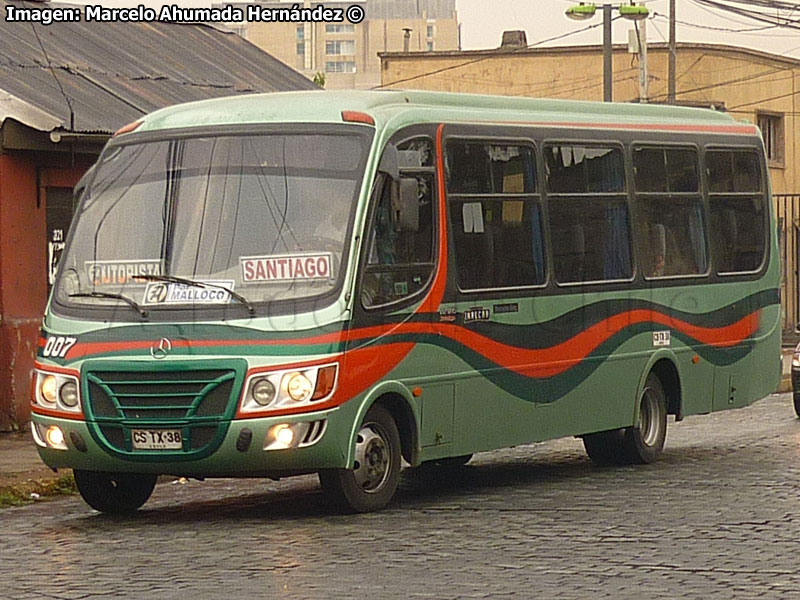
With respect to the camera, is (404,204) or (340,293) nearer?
(340,293)

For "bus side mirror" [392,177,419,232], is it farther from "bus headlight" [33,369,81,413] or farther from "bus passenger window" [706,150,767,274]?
"bus passenger window" [706,150,767,274]

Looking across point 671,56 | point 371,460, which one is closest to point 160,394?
point 371,460

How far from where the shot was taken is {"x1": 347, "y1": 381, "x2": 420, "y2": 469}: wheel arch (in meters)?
11.7

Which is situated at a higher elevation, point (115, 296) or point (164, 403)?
point (115, 296)

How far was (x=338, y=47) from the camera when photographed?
596 feet

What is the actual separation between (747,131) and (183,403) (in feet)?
23.6

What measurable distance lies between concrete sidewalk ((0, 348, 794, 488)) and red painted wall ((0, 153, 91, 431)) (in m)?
0.40

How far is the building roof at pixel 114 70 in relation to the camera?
58.4 feet

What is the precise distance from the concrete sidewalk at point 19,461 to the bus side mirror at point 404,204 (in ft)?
12.4

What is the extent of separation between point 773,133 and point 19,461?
36.1m

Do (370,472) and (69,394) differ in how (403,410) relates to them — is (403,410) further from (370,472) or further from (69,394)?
(69,394)

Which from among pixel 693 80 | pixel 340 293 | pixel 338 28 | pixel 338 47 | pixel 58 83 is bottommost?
pixel 340 293

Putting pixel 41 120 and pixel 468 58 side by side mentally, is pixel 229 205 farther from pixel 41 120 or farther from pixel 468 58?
pixel 468 58

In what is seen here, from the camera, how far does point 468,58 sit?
167 ft
